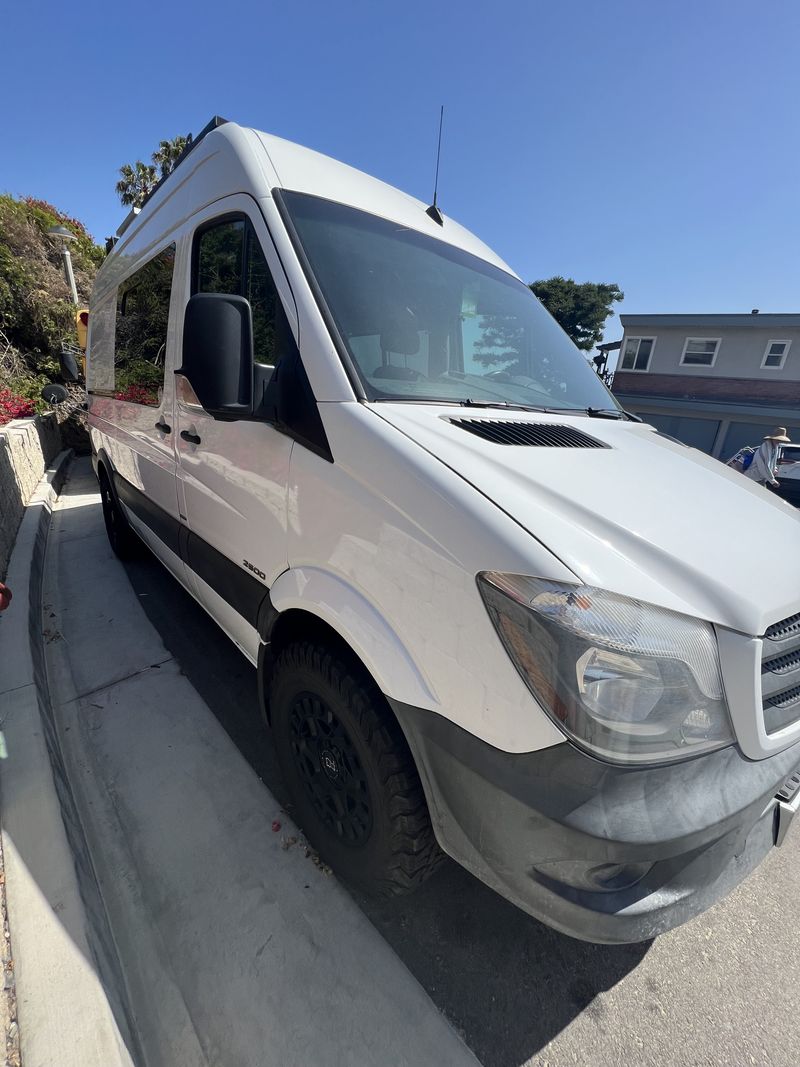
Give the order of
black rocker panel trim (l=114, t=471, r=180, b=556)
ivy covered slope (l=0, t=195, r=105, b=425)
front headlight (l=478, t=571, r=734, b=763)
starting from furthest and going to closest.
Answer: ivy covered slope (l=0, t=195, r=105, b=425) → black rocker panel trim (l=114, t=471, r=180, b=556) → front headlight (l=478, t=571, r=734, b=763)

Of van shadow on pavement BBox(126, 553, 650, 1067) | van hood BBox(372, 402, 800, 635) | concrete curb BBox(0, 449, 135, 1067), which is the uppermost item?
van hood BBox(372, 402, 800, 635)

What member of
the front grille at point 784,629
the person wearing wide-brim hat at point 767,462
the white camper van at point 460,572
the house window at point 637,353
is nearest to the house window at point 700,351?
A: the house window at point 637,353

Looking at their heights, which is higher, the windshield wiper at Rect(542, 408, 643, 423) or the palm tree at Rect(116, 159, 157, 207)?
the palm tree at Rect(116, 159, 157, 207)

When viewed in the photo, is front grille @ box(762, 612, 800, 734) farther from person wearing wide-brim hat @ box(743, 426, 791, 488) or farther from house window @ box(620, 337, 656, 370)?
house window @ box(620, 337, 656, 370)

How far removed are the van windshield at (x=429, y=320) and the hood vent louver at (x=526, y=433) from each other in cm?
21

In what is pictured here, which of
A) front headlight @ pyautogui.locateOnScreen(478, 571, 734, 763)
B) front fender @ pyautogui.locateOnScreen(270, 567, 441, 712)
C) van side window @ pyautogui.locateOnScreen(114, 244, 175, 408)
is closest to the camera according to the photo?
front headlight @ pyautogui.locateOnScreen(478, 571, 734, 763)

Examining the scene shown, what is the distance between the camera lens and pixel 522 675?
1065 millimetres

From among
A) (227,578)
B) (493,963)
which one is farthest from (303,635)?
(493,963)

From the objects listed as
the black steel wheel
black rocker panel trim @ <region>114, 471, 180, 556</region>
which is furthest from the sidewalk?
black rocker panel trim @ <region>114, 471, 180, 556</region>

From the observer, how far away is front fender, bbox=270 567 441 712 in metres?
1.29

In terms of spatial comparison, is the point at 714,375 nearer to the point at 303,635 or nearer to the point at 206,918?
the point at 303,635

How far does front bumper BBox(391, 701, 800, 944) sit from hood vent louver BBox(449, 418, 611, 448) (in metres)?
0.85

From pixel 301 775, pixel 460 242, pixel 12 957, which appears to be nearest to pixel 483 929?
pixel 301 775

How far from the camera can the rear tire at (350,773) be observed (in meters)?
1.45
